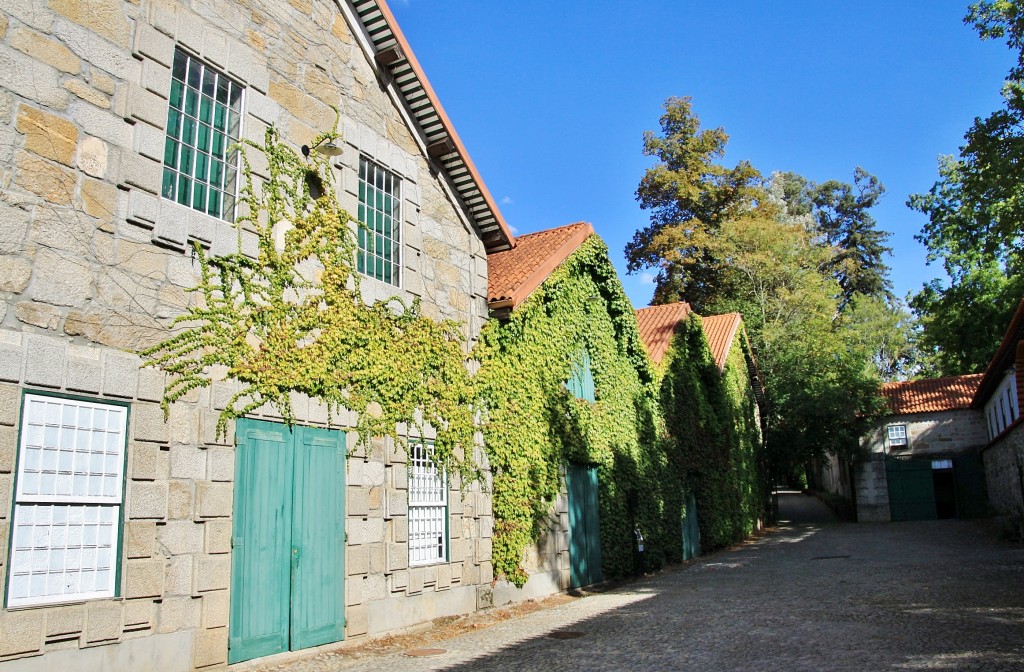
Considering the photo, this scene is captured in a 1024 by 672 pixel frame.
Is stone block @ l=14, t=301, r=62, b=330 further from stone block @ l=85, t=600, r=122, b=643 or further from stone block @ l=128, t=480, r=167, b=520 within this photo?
stone block @ l=85, t=600, r=122, b=643

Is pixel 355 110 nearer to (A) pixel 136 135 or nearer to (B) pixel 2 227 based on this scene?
(A) pixel 136 135

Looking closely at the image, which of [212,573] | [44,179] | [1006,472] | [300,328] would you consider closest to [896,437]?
[1006,472]

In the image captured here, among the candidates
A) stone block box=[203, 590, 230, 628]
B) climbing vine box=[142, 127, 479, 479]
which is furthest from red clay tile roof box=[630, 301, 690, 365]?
stone block box=[203, 590, 230, 628]

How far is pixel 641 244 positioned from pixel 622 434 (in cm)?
2383

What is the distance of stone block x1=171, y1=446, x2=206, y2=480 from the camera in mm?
7477

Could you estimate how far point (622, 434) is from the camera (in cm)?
1755

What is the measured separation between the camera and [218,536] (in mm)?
7785

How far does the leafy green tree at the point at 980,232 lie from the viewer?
593 inches

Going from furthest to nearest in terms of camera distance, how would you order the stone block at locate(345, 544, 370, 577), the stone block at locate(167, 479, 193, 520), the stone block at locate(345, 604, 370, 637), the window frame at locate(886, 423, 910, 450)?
the window frame at locate(886, 423, 910, 450) → the stone block at locate(345, 544, 370, 577) → the stone block at locate(345, 604, 370, 637) → the stone block at locate(167, 479, 193, 520)

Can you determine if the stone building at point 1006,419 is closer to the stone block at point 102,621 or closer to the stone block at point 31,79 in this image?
the stone block at point 102,621

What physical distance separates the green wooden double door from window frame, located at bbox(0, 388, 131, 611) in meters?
1.24

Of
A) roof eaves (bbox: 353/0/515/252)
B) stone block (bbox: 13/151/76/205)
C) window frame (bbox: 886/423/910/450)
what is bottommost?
window frame (bbox: 886/423/910/450)

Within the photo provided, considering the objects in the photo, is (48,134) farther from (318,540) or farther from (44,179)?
(318,540)

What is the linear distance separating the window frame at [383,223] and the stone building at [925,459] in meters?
29.6
